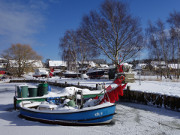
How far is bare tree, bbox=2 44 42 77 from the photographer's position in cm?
4266

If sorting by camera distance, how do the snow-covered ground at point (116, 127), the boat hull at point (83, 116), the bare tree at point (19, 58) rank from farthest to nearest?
1. the bare tree at point (19, 58)
2. the boat hull at point (83, 116)
3. the snow-covered ground at point (116, 127)

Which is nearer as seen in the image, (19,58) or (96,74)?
(96,74)

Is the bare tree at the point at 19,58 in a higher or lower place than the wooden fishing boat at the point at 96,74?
higher

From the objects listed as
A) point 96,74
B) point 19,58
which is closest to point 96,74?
point 96,74

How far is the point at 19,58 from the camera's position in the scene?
43875 millimetres

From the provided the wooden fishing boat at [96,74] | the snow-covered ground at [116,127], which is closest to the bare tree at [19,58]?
the wooden fishing boat at [96,74]

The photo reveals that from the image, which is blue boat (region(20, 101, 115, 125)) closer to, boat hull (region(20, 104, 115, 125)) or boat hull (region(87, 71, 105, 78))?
boat hull (region(20, 104, 115, 125))

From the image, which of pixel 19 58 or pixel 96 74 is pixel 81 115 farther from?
pixel 19 58

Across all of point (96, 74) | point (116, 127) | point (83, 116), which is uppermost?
point (96, 74)

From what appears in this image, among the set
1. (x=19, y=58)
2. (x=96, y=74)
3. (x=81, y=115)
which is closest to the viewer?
(x=81, y=115)

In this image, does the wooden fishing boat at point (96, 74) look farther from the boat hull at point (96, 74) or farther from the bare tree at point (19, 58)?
the bare tree at point (19, 58)

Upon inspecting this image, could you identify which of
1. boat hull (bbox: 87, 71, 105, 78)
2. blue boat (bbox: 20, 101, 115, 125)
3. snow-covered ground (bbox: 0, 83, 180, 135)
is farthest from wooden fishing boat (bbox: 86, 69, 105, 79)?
blue boat (bbox: 20, 101, 115, 125)

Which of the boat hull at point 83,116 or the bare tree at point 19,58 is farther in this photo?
the bare tree at point 19,58

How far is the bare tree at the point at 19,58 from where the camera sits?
1679 inches
